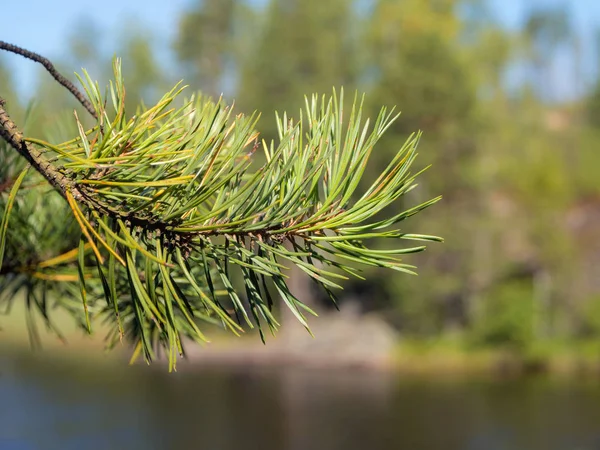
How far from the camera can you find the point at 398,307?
1056 centimetres

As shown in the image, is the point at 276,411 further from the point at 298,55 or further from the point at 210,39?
the point at 210,39

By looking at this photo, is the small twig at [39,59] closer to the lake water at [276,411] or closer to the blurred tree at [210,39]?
the lake water at [276,411]

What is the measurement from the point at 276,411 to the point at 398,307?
4.26 metres

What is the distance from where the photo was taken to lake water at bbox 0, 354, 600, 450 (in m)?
5.48

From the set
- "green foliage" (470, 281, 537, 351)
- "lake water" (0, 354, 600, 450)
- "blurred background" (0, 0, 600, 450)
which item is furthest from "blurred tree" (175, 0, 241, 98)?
"lake water" (0, 354, 600, 450)

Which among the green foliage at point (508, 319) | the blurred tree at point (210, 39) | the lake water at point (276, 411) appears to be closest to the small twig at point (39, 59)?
the lake water at point (276, 411)

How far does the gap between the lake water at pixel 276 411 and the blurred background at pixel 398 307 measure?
0.03m

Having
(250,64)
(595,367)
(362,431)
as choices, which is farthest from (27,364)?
(595,367)

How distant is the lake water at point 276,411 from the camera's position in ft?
18.0

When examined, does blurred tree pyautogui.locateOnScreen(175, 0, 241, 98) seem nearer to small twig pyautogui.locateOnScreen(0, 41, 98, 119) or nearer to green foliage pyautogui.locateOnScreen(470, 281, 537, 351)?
green foliage pyautogui.locateOnScreen(470, 281, 537, 351)

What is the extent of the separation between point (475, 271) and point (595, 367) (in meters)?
2.16

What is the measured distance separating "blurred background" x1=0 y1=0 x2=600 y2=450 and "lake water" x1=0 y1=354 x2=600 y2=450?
0.09 feet

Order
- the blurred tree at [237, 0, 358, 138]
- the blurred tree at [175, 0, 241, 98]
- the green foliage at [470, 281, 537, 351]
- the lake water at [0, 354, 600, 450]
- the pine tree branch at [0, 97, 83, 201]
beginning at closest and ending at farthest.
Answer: the pine tree branch at [0, 97, 83, 201] → the lake water at [0, 354, 600, 450] → the green foliage at [470, 281, 537, 351] → the blurred tree at [237, 0, 358, 138] → the blurred tree at [175, 0, 241, 98]

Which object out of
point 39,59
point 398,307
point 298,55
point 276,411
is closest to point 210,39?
point 298,55
